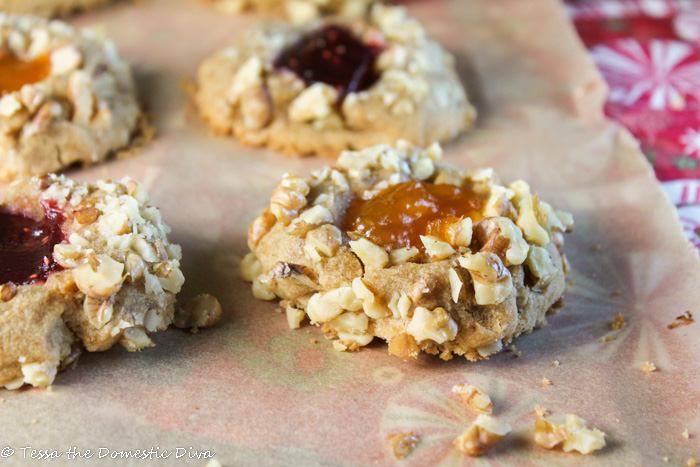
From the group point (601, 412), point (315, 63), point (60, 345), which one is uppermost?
point (315, 63)

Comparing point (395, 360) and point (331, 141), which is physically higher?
point (331, 141)

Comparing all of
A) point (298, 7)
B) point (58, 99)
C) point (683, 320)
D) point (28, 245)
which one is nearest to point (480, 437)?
point (683, 320)

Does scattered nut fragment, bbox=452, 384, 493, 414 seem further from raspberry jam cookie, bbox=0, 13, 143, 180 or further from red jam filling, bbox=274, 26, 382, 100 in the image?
raspberry jam cookie, bbox=0, 13, 143, 180

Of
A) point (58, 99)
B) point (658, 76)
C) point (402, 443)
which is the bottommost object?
point (402, 443)

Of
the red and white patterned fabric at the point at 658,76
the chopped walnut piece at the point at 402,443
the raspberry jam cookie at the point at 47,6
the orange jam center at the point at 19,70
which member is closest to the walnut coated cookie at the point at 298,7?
the raspberry jam cookie at the point at 47,6

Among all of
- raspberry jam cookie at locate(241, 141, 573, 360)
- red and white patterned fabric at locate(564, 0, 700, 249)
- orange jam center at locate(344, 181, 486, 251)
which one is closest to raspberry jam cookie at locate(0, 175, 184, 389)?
raspberry jam cookie at locate(241, 141, 573, 360)

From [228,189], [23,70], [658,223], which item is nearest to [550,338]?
[658,223]

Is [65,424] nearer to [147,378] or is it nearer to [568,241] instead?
[147,378]

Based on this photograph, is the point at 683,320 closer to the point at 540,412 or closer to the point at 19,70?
the point at 540,412
